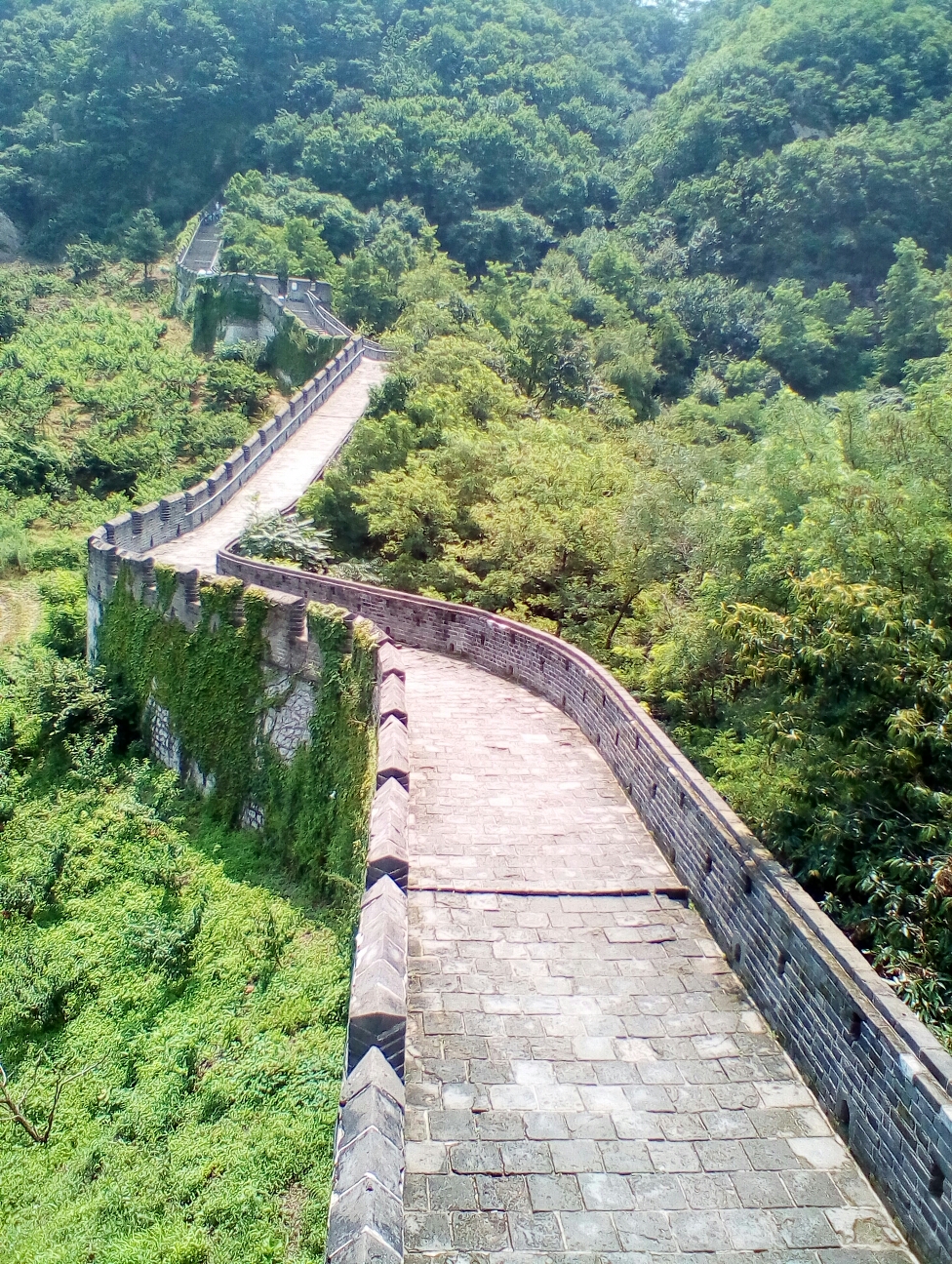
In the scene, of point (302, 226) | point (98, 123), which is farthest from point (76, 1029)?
point (98, 123)

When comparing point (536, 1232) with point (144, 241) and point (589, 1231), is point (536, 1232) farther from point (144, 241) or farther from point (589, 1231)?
point (144, 241)

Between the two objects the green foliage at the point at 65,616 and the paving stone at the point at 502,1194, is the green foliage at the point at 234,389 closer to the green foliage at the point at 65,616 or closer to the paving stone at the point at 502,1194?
the green foliage at the point at 65,616

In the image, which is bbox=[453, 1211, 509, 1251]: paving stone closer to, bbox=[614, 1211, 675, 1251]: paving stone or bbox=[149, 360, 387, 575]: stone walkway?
bbox=[614, 1211, 675, 1251]: paving stone

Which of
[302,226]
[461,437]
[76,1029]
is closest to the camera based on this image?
[76,1029]

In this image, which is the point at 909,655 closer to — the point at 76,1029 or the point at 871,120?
the point at 76,1029

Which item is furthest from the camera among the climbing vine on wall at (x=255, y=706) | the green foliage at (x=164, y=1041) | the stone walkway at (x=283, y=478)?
the stone walkway at (x=283, y=478)

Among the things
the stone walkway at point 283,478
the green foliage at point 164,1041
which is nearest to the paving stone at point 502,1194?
the green foliage at point 164,1041

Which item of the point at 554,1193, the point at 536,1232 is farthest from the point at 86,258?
the point at 536,1232

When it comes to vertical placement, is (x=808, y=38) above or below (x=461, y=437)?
above
